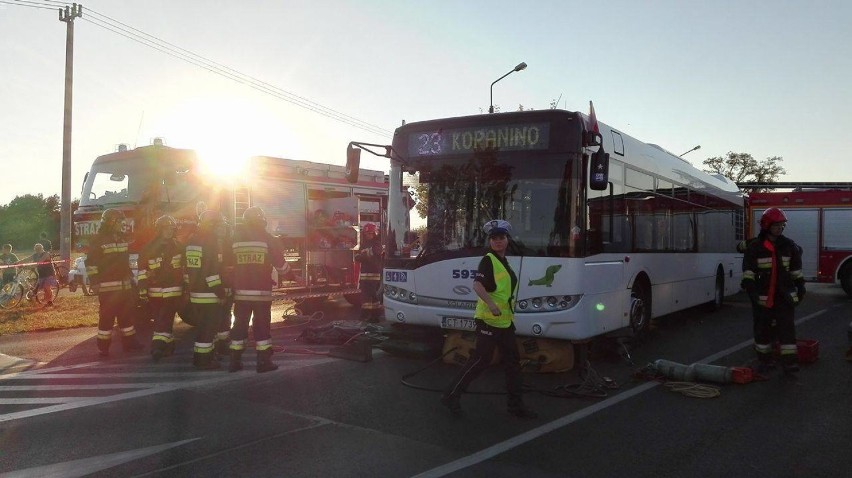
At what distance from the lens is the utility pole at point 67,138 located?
21.0m

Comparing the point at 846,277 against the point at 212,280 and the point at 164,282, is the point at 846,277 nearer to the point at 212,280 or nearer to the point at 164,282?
the point at 212,280

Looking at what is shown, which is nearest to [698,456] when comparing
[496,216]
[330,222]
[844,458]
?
[844,458]

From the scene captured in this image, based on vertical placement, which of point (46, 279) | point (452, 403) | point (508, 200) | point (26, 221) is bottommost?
point (452, 403)

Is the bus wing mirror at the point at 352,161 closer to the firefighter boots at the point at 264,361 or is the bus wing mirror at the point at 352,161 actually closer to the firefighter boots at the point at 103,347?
the firefighter boots at the point at 264,361

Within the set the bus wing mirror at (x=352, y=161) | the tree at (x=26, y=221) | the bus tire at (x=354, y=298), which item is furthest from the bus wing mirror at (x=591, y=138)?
the tree at (x=26, y=221)

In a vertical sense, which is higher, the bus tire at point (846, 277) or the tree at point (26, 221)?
the tree at point (26, 221)

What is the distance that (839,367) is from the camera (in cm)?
817

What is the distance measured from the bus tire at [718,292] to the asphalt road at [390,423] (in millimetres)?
5470

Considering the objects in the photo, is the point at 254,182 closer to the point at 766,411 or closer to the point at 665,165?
the point at 665,165

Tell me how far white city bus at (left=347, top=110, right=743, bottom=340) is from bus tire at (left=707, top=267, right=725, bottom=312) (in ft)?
18.2

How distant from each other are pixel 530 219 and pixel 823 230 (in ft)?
52.3

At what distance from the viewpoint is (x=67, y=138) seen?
2181 cm

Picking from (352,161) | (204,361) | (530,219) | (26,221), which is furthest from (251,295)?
(26,221)

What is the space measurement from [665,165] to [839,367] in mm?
4345
